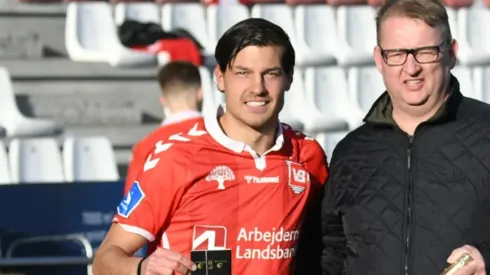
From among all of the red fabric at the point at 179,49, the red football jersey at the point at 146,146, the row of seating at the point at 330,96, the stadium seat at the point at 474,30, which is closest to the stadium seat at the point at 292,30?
the row of seating at the point at 330,96

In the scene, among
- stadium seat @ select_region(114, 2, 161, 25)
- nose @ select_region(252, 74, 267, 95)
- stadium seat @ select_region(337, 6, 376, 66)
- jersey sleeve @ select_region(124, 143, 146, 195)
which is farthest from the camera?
stadium seat @ select_region(337, 6, 376, 66)

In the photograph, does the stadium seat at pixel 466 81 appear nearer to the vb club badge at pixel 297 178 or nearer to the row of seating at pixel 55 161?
the row of seating at pixel 55 161

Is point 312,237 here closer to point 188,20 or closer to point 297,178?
point 297,178

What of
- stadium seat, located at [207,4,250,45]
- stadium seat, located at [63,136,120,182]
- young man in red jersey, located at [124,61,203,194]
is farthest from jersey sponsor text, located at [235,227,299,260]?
stadium seat, located at [207,4,250,45]

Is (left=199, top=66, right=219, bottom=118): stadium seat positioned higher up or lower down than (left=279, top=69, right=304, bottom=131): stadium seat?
higher up

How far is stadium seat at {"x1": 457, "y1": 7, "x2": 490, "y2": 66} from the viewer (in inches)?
464

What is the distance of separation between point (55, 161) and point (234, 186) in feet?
16.0

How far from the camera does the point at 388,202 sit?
10.5 ft

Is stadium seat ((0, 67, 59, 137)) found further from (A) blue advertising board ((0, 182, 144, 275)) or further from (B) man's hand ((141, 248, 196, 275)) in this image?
(B) man's hand ((141, 248, 196, 275))

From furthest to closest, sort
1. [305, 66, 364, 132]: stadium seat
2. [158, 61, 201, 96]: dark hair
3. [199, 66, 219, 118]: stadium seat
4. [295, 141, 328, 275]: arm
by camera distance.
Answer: [305, 66, 364, 132]: stadium seat < [199, 66, 219, 118]: stadium seat < [158, 61, 201, 96]: dark hair < [295, 141, 328, 275]: arm

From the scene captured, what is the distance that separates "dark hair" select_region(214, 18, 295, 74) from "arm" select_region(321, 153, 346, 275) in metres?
0.35

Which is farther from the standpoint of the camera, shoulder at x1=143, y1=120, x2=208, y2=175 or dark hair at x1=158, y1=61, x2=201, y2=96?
dark hair at x1=158, y1=61, x2=201, y2=96

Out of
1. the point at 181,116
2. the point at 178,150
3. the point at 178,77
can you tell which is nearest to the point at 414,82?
the point at 178,150

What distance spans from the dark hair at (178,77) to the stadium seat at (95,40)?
9.41 feet
